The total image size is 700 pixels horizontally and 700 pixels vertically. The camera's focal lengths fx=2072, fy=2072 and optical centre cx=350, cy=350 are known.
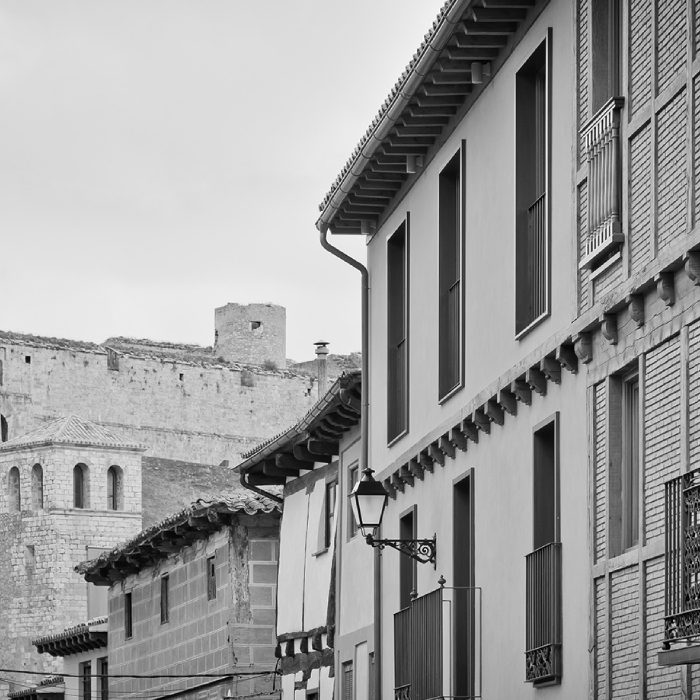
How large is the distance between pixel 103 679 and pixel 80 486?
27393mm

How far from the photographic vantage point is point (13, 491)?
68.9 m

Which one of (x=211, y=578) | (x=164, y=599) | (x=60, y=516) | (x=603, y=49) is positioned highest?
(x=60, y=516)

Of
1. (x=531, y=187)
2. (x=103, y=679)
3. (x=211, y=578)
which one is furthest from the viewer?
(x=103, y=679)

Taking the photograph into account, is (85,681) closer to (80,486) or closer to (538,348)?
(80,486)

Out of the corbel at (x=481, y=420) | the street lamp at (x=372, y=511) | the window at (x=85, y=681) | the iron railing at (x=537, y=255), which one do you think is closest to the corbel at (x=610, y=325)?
the iron railing at (x=537, y=255)

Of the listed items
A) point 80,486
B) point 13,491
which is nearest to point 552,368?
point 80,486

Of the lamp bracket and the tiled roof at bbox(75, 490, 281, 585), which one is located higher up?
the tiled roof at bbox(75, 490, 281, 585)

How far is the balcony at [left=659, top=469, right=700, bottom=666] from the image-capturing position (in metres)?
10.3

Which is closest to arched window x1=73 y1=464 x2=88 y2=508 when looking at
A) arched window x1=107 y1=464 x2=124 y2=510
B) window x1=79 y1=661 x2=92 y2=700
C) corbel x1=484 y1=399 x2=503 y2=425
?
arched window x1=107 y1=464 x2=124 y2=510

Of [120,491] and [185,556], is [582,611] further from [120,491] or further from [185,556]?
[120,491]

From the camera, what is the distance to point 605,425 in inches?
523

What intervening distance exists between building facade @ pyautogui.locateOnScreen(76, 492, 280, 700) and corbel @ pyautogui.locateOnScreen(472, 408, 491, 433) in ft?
45.9

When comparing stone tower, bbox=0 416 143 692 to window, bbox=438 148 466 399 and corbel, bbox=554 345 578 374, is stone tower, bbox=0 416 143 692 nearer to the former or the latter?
window, bbox=438 148 466 399

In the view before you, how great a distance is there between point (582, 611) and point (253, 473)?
14664 mm
